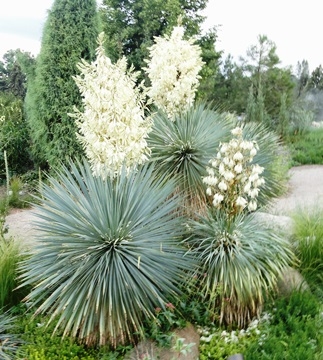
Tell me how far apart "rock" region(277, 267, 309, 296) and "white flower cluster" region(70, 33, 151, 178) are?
1.75 m

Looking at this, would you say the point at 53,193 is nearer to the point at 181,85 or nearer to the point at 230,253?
the point at 230,253

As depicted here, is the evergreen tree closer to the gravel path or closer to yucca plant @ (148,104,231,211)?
the gravel path

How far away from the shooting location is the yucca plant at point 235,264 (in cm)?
339

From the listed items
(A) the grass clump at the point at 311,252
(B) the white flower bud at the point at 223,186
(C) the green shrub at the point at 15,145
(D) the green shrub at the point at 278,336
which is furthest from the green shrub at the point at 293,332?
(C) the green shrub at the point at 15,145

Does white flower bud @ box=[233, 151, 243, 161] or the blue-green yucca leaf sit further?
white flower bud @ box=[233, 151, 243, 161]

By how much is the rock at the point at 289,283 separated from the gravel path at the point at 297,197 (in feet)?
5.58

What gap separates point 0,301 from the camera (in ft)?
11.7

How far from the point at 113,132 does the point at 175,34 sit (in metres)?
2.48

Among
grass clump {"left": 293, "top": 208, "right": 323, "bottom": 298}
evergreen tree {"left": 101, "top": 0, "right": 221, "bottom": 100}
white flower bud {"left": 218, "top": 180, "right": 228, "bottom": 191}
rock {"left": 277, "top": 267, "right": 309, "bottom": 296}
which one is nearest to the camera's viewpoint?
white flower bud {"left": 218, "top": 180, "right": 228, "bottom": 191}

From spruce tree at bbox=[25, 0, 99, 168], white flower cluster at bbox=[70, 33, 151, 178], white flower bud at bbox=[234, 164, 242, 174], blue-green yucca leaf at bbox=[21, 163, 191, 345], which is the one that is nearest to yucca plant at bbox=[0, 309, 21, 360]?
blue-green yucca leaf at bbox=[21, 163, 191, 345]

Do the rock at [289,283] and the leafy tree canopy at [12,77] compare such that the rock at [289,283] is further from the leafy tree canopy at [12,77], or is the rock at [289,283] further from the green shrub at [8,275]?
the leafy tree canopy at [12,77]

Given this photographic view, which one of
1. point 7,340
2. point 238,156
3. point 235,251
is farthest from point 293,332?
point 7,340

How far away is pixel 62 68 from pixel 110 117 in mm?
4597

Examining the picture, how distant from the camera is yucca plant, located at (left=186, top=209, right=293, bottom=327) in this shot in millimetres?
3395
